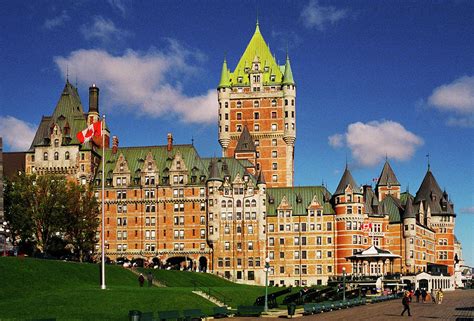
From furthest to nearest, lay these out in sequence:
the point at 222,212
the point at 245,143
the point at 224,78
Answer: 1. the point at 224,78
2. the point at 245,143
3. the point at 222,212

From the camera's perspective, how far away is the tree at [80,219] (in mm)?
112688

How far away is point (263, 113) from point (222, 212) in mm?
31220

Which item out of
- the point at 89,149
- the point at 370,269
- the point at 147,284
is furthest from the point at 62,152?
the point at 370,269

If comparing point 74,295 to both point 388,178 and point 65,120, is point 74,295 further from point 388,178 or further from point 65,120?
point 388,178

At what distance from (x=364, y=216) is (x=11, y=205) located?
202 ft

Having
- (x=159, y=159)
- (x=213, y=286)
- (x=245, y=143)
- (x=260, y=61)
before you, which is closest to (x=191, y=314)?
(x=213, y=286)

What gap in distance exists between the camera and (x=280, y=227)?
135 meters

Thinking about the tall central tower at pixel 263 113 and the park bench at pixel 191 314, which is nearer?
the park bench at pixel 191 314

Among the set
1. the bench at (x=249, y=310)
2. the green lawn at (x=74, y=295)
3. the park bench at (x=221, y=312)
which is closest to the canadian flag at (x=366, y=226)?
the green lawn at (x=74, y=295)

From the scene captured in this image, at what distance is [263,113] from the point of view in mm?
155500

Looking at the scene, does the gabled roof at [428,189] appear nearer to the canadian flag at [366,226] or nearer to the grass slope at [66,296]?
the canadian flag at [366,226]

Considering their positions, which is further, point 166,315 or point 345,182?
point 345,182

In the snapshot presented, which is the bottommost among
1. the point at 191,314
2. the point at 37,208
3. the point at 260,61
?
the point at 191,314

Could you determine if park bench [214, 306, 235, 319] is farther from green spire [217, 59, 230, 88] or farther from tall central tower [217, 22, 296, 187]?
green spire [217, 59, 230, 88]
